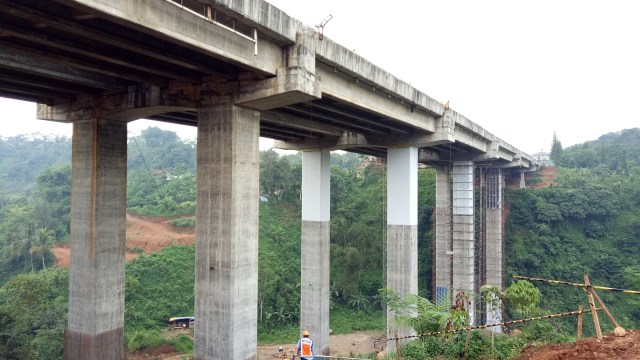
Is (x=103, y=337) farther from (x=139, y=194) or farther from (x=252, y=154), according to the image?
(x=139, y=194)

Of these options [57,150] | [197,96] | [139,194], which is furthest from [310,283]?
[57,150]

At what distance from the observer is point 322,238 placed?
88.7 ft

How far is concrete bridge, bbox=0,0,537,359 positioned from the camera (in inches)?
399

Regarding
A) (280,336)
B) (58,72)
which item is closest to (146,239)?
(280,336)

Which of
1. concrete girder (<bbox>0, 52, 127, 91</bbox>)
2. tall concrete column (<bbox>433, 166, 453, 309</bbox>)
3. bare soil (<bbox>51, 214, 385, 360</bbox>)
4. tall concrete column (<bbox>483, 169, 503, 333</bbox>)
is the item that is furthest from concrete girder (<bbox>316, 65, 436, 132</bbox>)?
tall concrete column (<bbox>483, 169, 503, 333</bbox>)

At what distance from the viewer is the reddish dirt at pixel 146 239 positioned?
40156 mm

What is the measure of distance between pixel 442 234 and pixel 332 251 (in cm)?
1082

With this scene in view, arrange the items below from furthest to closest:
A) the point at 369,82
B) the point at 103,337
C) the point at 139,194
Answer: the point at 139,194
the point at 369,82
the point at 103,337

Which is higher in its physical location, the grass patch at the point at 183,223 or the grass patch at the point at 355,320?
the grass patch at the point at 183,223

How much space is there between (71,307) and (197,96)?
9.27 meters

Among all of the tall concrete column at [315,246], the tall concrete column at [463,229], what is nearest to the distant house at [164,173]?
the tall concrete column at [315,246]

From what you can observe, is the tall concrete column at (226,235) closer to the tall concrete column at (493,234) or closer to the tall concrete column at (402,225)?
the tall concrete column at (402,225)

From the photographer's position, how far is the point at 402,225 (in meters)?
24.8

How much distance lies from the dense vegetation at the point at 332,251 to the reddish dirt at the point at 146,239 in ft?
4.08
